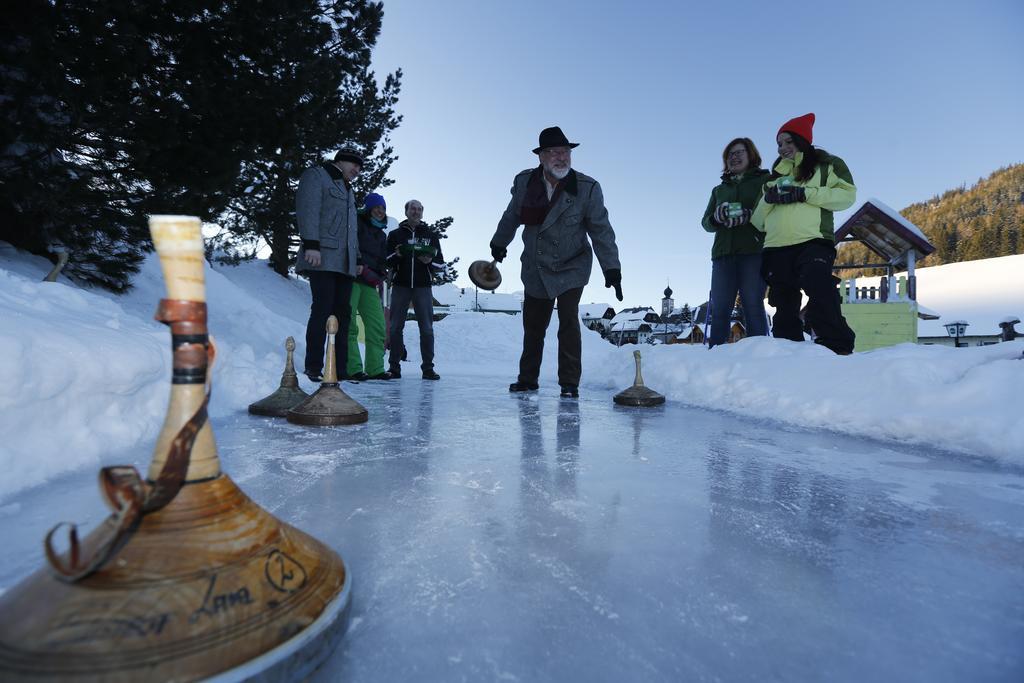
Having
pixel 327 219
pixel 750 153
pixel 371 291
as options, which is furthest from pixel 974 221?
pixel 327 219

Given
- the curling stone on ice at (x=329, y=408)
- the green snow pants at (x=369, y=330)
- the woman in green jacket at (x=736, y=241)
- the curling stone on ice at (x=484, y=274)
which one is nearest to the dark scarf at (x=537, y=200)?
the woman in green jacket at (x=736, y=241)

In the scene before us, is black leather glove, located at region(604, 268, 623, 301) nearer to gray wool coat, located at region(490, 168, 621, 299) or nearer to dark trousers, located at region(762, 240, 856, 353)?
gray wool coat, located at region(490, 168, 621, 299)

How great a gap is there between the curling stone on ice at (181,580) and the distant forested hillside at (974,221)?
178ft

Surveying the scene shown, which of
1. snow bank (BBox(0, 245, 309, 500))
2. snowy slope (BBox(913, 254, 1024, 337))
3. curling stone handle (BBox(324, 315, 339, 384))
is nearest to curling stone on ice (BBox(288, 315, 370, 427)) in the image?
curling stone handle (BBox(324, 315, 339, 384))

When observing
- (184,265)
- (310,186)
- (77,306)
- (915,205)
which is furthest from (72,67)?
(915,205)

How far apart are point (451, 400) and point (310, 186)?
6.44ft

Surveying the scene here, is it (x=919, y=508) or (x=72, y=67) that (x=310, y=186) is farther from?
(x=919, y=508)

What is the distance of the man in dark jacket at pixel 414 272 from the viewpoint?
5.46 metres

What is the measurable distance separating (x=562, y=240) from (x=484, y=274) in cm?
533

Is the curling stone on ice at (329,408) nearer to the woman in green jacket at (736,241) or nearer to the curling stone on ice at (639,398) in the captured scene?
the curling stone on ice at (639,398)

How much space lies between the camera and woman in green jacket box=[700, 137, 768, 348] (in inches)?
176

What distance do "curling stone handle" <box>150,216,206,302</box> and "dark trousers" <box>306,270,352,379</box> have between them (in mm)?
3286

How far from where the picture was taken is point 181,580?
60 cm

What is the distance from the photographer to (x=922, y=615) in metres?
0.81
